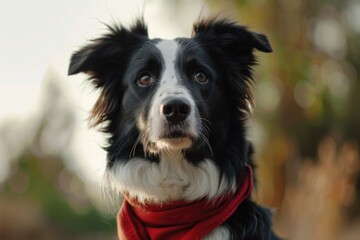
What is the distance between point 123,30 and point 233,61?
878 millimetres

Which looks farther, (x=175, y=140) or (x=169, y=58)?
(x=169, y=58)

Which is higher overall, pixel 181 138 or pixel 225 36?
pixel 225 36

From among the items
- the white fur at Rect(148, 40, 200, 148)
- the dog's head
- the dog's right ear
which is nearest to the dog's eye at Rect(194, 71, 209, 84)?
the dog's head

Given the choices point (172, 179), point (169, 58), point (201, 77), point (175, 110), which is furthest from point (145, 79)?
point (172, 179)

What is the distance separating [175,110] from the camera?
4.89 m

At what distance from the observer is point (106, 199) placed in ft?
18.3

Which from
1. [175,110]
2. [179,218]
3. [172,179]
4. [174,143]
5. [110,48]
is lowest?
[179,218]

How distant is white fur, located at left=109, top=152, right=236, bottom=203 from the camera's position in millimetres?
5227

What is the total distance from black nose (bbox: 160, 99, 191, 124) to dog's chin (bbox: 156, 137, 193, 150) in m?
0.14

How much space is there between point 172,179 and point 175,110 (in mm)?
600

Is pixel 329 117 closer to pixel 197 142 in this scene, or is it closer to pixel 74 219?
pixel 74 219

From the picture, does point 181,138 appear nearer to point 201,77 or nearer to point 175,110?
point 175,110

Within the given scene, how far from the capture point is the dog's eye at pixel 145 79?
5281 millimetres

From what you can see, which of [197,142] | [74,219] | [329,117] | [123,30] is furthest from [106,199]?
[329,117]
